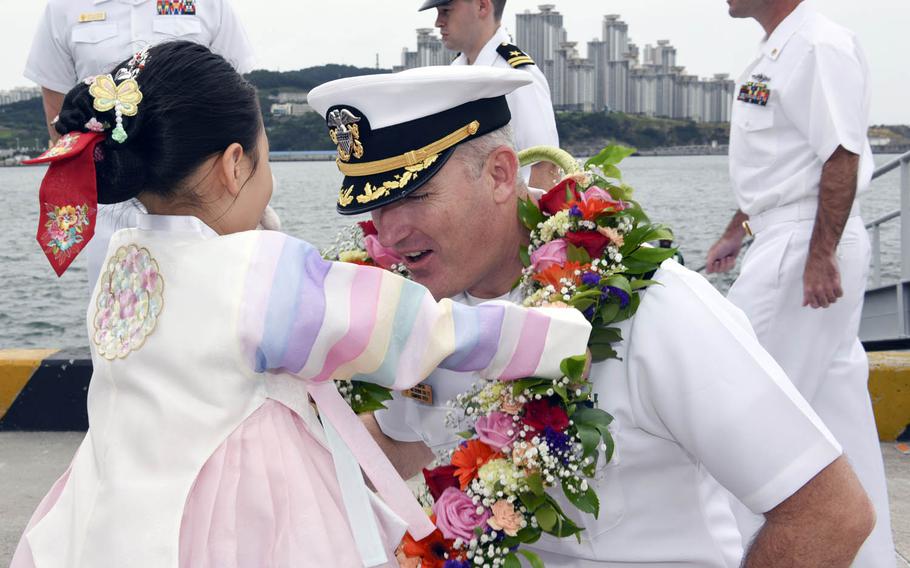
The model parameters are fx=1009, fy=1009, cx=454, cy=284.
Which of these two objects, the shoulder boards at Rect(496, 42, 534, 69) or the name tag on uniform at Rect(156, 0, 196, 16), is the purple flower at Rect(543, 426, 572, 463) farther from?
the shoulder boards at Rect(496, 42, 534, 69)

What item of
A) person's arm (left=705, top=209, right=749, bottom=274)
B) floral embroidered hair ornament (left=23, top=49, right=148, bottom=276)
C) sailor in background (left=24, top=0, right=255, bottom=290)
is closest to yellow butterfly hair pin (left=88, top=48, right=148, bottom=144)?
floral embroidered hair ornament (left=23, top=49, right=148, bottom=276)

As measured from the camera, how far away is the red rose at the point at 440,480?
2309 mm

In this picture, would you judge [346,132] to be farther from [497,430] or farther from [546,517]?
[546,517]

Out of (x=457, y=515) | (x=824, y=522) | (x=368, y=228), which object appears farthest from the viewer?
(x=368, y=228)

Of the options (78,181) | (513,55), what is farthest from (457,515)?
(513,55)

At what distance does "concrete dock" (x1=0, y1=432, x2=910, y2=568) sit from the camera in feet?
14.0

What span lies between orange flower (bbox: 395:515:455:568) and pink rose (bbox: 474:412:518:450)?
24cm

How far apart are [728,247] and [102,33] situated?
122 inches

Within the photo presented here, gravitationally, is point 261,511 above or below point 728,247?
above

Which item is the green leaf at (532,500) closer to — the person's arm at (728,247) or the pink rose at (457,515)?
the pink rose at (457,515)

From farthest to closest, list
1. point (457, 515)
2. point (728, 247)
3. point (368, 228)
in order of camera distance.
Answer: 1. point (728, 247)
2. point (368, 228)
3. point (457, 515)

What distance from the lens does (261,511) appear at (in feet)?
6.19

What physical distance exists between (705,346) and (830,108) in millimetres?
2406

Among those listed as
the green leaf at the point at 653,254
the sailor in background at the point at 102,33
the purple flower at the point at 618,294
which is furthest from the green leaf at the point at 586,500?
the sailor in background at the point at 102,33
